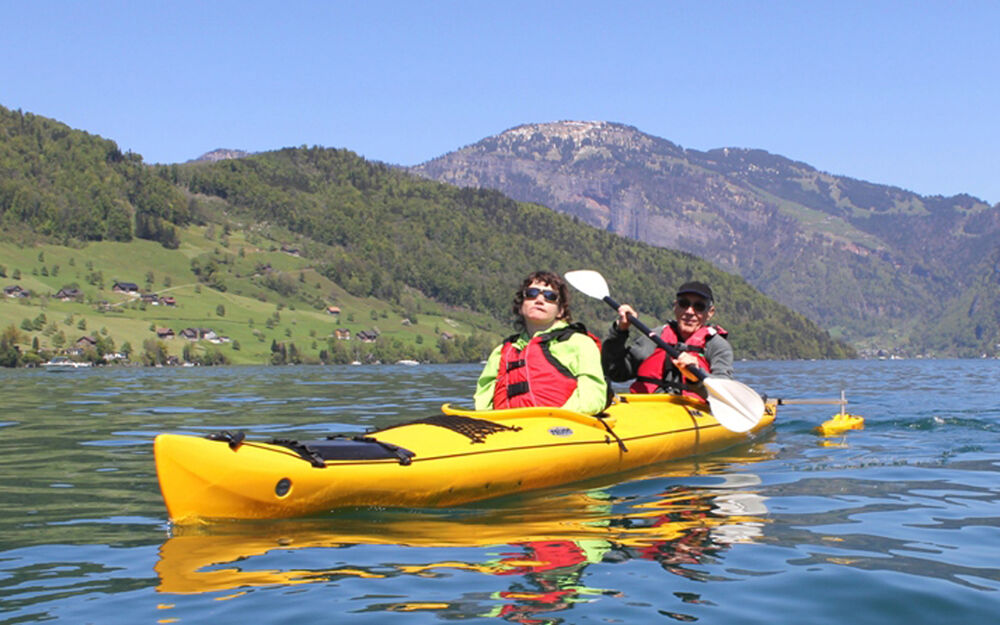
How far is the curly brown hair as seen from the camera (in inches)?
377

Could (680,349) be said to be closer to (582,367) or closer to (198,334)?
(582,367)

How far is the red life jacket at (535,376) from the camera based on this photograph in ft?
32.0

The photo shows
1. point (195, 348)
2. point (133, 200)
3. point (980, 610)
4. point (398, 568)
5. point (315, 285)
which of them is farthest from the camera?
point (133, 200)

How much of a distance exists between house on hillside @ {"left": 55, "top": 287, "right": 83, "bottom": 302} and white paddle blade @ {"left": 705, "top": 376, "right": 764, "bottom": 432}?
12091cm

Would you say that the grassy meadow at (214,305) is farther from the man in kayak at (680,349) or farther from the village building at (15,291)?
the man in kayak at (680,349)

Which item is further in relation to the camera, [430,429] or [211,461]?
[430,429]

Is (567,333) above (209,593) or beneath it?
above

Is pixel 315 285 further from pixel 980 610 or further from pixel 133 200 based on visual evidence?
pixel 980 610

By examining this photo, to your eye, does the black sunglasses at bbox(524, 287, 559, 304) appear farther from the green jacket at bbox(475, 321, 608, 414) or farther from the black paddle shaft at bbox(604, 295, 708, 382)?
the black paddle shaft at bbox(604, 295, 708, 382)

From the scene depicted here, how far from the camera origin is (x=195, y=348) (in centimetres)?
10412

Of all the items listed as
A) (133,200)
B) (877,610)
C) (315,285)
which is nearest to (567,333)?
(877,610)

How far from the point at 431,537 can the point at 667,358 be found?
633 centimetres

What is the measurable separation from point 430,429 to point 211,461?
224 cm

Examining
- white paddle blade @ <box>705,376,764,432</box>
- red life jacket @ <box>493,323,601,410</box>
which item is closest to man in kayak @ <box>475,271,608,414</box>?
red life jacket @ <box>493,323,601,410</box>
